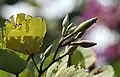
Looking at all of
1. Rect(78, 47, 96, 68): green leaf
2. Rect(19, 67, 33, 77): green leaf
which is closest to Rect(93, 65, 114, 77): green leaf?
Rect(78, 47, 96, 68): green leaf

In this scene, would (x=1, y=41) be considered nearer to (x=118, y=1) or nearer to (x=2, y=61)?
(x=2, y=61)

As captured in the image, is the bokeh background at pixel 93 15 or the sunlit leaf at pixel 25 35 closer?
the sunlit leaf at pixel 25 35

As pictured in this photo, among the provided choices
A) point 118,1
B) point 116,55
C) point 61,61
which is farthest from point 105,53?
point 61,61

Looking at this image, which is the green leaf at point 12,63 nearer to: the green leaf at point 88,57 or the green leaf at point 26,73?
the green leaf at point 26,73

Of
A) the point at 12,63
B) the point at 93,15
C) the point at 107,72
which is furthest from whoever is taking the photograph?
the point at 93,15

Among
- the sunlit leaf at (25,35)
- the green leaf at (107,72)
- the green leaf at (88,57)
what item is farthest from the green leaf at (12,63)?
the green leaf at (88,57)

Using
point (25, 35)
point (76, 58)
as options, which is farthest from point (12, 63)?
point (76, 58)

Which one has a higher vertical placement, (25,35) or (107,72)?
(25,35)

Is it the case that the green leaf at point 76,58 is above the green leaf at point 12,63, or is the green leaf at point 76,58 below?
below

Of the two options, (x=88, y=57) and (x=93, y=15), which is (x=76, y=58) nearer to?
(x=88, y=57)
